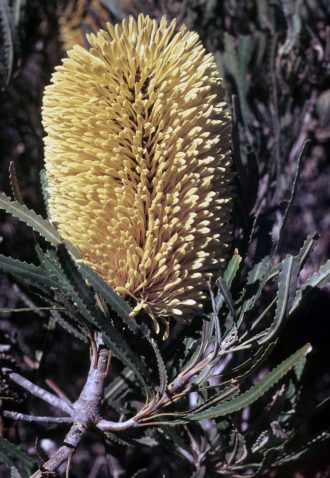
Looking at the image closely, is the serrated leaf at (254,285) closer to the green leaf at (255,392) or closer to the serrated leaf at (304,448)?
the green leaf at (255,392)

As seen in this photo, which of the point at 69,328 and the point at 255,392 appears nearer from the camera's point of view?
the point at 255,392

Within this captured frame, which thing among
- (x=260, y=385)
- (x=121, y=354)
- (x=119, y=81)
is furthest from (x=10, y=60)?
(x=260, y=385)

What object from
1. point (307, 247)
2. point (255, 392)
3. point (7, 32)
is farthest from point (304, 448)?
point (7, 32)

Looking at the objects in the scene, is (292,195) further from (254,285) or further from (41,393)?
(41,393)

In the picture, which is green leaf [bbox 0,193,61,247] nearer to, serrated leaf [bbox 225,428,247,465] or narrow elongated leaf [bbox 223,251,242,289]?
narrow elongated leaf [bbox 223,251,242,289]

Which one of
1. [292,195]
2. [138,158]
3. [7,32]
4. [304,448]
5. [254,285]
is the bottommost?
[304,448]

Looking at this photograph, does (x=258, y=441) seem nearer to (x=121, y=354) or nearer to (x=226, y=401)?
(x=226, y=401)
